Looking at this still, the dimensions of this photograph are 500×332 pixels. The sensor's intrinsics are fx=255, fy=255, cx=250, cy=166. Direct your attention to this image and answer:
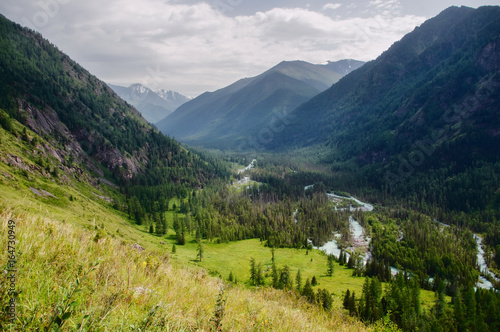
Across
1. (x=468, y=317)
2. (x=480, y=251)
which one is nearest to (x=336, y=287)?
(x=468, y=317)

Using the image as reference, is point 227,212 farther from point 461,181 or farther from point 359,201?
point 461,181

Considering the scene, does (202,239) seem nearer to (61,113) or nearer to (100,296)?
(61,113)

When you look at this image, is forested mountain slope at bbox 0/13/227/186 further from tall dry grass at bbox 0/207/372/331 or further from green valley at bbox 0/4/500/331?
tall dry grass at bbox 0/207/372/331

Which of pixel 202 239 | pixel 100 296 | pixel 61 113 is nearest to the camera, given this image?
pixel 100 296

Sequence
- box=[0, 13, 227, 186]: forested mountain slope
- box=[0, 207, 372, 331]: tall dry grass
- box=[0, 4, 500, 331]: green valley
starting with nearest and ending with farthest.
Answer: box=[0, 207, 372, 331]: tall dry grass, box=[0, 4, 500, 331]: green valley, box=[0, 13, 227, 186]: forested mountain slope

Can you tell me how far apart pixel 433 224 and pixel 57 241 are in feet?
520

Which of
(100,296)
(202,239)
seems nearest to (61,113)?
(202,239)

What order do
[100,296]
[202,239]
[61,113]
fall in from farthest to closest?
1. [61,113]
2. [202,239]
3. [100,296]

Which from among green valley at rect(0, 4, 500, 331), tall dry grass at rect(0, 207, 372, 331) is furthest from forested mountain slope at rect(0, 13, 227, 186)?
tall dry grass at rect(0, 207, 372, 331)

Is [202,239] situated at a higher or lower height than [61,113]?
lower

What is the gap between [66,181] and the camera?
4195 inches

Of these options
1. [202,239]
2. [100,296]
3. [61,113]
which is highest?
[61,113]

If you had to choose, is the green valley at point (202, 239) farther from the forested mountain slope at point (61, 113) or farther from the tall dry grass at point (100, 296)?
the forested mountain slope at point (61, 113)

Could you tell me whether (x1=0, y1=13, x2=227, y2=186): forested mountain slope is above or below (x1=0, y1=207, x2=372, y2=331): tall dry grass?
above
